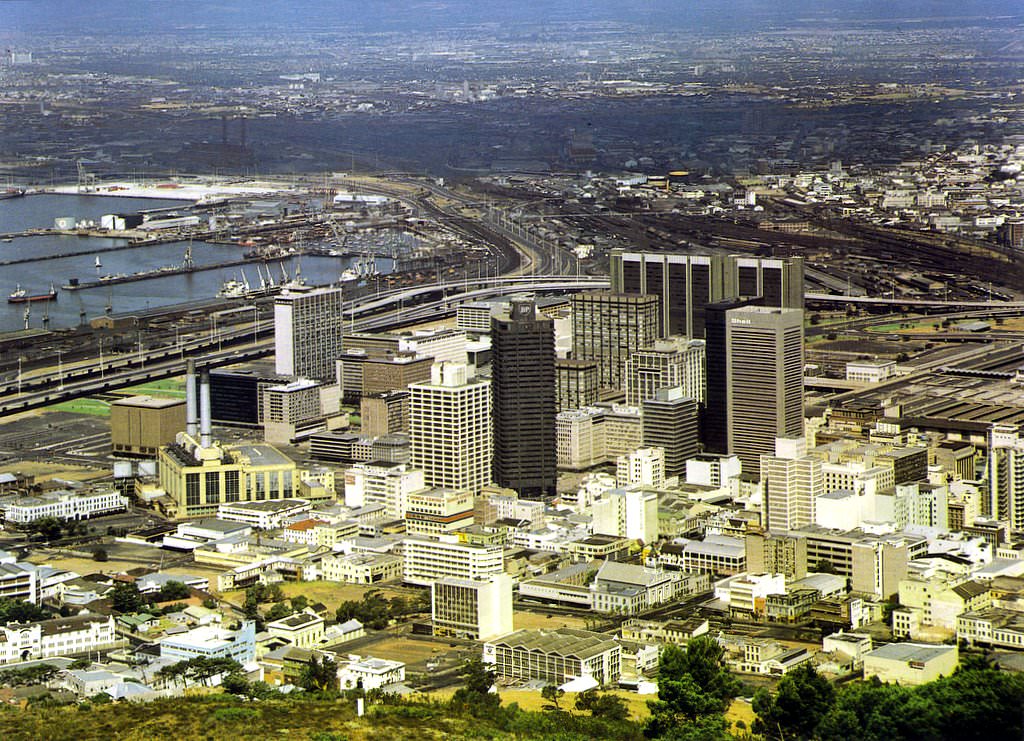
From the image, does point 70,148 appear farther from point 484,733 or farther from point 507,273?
point 484,733

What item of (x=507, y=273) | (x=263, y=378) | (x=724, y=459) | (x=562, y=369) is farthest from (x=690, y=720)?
(x=507, y=273)

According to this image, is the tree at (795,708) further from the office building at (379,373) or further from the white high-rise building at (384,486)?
the office building at (379,373)

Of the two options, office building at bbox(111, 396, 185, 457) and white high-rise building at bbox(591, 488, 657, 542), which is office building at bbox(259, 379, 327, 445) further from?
white high-rise building at bbox(591, 488, 657, 542)

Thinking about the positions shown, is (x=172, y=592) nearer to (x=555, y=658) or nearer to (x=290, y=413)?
(x=555, y=658)

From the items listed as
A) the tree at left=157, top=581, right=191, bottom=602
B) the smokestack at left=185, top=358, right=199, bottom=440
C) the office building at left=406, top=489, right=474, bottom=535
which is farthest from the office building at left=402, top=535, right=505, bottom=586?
the smokestack at left=185, top=358, right=199, bottom=440

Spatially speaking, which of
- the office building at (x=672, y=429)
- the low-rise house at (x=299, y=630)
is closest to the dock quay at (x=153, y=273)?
the office building at (x=672, y=429)
